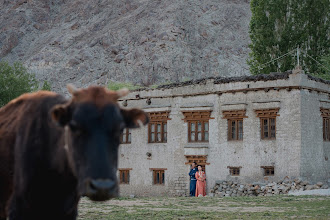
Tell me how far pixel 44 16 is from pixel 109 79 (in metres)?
27.2

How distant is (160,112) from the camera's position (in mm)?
30156

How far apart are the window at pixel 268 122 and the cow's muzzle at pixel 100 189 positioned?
23.0 meters

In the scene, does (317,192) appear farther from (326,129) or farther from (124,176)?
(124,176)

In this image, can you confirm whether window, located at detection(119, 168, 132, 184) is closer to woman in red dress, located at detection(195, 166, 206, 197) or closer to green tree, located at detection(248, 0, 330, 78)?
woman in red dress, located at detection(195, 166, 206, 197)

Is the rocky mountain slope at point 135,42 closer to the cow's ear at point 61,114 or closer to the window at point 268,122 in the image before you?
the window at point 268,122

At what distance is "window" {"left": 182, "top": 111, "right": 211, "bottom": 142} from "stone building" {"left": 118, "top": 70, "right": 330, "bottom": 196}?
0.17 ft

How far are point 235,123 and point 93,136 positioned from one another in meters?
23.8

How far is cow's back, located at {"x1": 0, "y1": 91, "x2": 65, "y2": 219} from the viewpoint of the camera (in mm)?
4699

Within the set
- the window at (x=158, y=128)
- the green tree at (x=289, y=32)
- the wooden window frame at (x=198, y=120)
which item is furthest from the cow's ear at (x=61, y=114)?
the green tree at (x=289, y=32)

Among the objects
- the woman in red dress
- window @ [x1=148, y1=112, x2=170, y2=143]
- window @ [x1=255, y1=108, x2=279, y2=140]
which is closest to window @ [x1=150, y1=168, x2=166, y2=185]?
window @ [x1=148, y1=112, x2=170, y2=143]

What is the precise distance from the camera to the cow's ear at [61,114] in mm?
4094

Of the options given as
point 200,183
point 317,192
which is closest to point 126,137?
point 200,183

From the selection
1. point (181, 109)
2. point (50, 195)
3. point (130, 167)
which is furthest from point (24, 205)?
point (130, 167)

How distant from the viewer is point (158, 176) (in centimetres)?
3012
